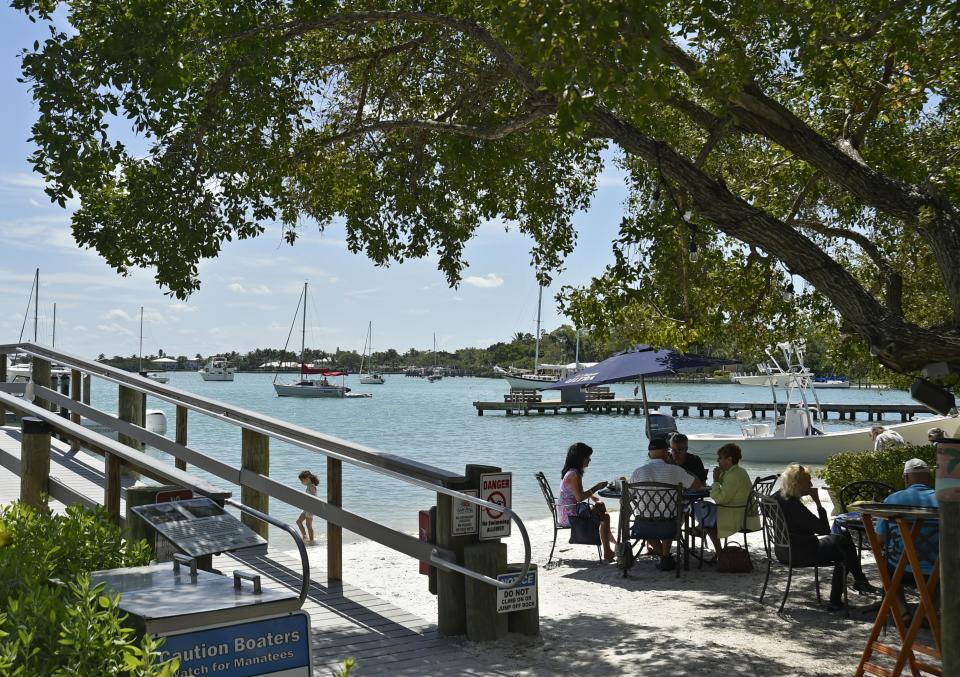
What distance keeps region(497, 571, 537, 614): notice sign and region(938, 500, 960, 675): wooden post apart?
2.42 m

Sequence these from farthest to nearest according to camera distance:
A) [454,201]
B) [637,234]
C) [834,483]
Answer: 1. [834,483]
2. [454,201]
3. [637,234]

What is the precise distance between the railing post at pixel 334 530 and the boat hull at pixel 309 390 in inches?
3888

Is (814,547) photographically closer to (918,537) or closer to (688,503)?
(918,537)

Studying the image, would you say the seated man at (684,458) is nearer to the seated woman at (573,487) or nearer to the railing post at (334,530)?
the seated woman at (573,487)

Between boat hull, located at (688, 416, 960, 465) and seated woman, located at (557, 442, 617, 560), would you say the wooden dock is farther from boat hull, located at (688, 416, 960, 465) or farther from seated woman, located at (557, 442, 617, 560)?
seated woman, located at (557, 442, 617, 560)

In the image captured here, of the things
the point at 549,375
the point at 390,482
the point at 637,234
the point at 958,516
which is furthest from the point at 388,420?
the point at 958,516

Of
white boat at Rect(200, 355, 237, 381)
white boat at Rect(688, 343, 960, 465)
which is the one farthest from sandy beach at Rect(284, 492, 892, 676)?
white boat at Rect(200, 355, 237, 381)

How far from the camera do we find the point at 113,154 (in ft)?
23.7

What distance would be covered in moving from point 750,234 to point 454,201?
242 inches

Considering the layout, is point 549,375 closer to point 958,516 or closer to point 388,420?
point 388,420

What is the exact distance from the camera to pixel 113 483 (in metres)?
5.68

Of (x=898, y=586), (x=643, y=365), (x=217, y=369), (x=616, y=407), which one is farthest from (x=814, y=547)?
(x=217, y=369)

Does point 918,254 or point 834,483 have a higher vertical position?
point 918,254

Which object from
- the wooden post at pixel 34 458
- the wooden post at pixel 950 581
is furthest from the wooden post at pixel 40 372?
the wooden post at pixel 950 581
